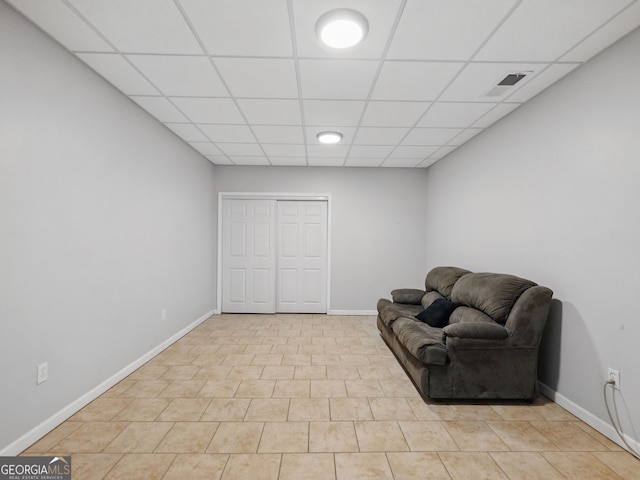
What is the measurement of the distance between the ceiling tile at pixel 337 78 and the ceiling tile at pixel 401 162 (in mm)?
2291

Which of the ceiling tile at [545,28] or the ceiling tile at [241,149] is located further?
the ceiling tile at [241,149]

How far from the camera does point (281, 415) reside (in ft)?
7.63

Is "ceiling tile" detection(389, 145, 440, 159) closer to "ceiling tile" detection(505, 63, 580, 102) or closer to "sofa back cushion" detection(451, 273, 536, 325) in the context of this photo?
"ceiling tile" detection(505, 63, 580, 102)

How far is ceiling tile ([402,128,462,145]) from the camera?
366 centimetres

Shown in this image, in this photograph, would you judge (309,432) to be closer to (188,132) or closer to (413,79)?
(413,79)

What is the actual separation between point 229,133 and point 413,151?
2.55 metres

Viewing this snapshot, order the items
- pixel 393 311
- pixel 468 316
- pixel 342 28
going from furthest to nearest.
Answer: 1. pixel 393 311
2. pixel 468 316
3. pixel 342 28

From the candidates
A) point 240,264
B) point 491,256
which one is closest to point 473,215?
point 491,256

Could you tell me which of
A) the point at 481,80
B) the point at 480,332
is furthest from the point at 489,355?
the point at 481,80

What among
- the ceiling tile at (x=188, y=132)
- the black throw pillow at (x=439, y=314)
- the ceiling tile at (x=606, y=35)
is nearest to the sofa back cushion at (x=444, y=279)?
the black throw pillow at (x=439, y=314)

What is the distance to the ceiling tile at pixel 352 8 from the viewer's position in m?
1.73

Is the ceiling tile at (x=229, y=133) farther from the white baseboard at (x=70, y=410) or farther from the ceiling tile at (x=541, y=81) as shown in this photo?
the ceiling tile at (x=541, y=81)

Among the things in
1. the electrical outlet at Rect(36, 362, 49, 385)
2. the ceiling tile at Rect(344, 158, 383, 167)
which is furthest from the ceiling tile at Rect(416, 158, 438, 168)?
the electrical outlet at Rect(36, 362, 49, 385)

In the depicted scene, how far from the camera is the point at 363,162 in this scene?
5.11 metres
